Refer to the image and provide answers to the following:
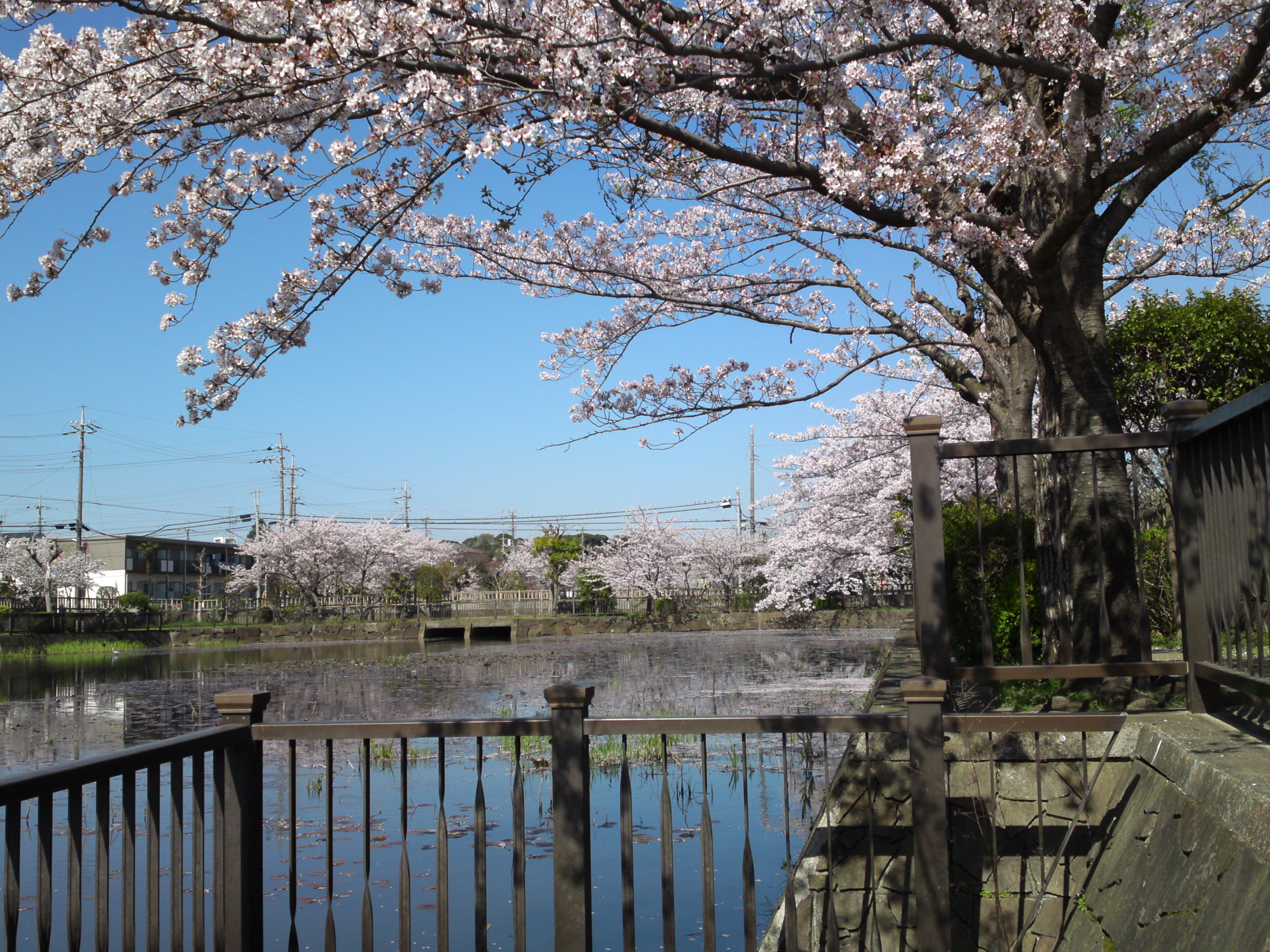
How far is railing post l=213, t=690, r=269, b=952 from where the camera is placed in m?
3.08

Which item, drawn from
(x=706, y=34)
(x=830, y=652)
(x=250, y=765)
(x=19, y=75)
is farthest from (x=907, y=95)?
(x=830, y=652)

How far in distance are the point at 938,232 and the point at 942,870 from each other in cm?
393

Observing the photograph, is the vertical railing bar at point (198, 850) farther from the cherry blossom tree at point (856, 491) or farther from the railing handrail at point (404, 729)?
the cherry blossom tree at point (856, 491)

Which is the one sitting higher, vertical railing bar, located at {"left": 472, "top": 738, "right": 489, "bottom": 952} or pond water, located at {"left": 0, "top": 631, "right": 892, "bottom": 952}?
vertical railing bar, located at {"left": 472, "top": 738, "right": 489, "bottom": 952}

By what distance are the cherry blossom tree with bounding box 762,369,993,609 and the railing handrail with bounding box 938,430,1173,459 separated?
14.6m

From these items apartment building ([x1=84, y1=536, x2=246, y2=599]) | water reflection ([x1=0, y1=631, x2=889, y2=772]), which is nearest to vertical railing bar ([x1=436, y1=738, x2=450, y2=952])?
water reflection ([x1=0, y1=631, x2=889, y2=772])

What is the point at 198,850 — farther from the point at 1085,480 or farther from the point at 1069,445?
the point at 1085,480

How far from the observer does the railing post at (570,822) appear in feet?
9.90

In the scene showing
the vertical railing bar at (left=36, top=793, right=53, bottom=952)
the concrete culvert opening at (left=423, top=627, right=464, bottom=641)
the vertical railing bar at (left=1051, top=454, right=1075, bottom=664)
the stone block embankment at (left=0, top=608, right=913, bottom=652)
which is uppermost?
the vertical railing bar at (left=1051, top=454, right=1075, bottom=664)

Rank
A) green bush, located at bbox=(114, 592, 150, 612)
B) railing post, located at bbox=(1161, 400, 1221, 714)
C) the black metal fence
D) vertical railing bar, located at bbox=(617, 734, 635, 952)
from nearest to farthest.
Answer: the black metal fence → vertical railing bar, located at bbox=(617, 734, 635, 952) → railing post, located at bbox=(1161, 400, 1221, 714) → green bush, located at bbox=(114, 592, 150, 612)

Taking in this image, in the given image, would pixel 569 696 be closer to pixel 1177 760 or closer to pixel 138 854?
pixel 1177 760

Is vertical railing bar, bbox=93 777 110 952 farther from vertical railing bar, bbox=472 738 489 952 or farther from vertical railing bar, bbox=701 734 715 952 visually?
vertical railing bar, bbox=701 734 715 952

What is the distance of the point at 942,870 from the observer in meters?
3.03

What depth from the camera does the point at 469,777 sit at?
8.25 m
